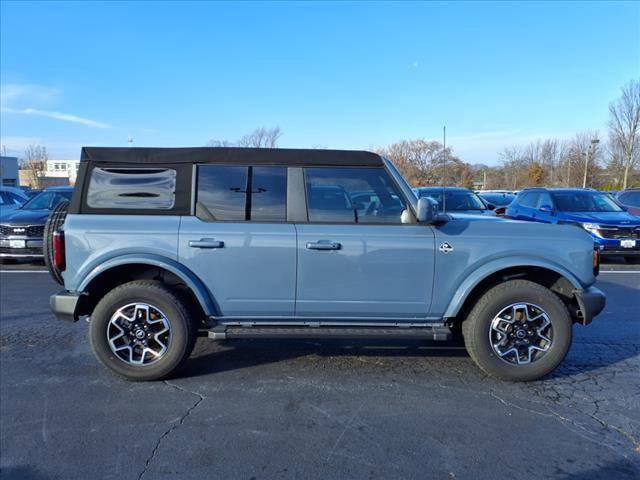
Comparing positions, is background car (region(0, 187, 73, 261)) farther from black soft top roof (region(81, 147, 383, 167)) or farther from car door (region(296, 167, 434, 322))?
car door (region(296, 167, 434, 322))

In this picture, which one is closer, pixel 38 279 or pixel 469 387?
pixel 469 387

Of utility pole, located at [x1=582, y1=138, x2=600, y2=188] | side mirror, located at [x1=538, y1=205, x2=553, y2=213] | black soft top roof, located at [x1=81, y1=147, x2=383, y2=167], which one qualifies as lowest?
side mirror, located at [x1=538, y1=205, x2=553, y2=213]

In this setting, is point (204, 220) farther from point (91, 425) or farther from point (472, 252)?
point (472, 252)

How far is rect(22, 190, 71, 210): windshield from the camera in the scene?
10.3 metres

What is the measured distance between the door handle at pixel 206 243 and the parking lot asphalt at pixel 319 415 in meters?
1.21

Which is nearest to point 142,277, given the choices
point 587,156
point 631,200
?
point 631,200

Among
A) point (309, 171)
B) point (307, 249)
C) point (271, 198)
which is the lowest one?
point (307, 249)

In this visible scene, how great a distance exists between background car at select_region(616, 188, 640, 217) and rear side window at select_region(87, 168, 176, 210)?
13.3 metres

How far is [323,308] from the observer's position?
3783 mm

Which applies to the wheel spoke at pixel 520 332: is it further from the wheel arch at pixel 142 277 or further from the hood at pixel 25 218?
the hood at pixel 25 218

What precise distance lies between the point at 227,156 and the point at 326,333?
1.83 metres

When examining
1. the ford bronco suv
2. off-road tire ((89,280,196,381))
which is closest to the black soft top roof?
the ford bronco suv

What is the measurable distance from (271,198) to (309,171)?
0.43 metres

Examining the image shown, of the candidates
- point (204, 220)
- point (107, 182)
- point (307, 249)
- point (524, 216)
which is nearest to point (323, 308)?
point (307, 249)
